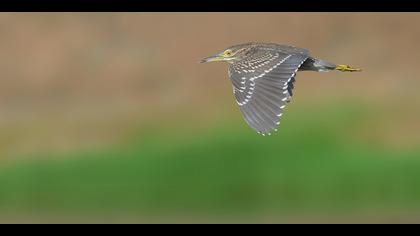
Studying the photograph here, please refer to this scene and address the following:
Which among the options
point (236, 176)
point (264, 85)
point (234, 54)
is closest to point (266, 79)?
point (264, 85)

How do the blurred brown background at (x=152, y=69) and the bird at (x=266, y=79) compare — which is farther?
the blurred brown background at (x=152, y=69)

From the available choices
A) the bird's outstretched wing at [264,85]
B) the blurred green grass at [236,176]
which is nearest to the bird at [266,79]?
the bird's outstretched wing at [264,85]

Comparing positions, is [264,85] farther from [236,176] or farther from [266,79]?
[236,176]

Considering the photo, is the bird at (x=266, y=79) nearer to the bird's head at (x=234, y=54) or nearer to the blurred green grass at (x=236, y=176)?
the bird's head at (x=234, y=54)

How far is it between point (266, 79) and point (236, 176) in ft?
31.8

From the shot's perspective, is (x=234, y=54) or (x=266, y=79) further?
(x=234, y=54)

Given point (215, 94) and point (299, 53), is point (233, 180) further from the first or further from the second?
point (299, 53)

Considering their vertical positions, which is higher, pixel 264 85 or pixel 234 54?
pixel 234 54

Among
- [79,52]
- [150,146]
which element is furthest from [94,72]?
[150,146]

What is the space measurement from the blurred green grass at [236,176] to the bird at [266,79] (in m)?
8.11

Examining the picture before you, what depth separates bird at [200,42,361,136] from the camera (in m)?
10.2

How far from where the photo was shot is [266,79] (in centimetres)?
1065

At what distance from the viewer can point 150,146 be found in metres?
20.8

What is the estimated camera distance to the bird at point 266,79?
10.2 metres
